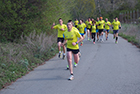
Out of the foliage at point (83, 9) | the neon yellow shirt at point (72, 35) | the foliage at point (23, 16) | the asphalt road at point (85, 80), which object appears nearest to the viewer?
the asphalt road at point (85, 80)

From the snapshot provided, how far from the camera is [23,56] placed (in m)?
10.2

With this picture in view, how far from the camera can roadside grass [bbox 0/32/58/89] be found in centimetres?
793

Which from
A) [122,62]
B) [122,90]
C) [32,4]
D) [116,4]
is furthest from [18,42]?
[116,4]

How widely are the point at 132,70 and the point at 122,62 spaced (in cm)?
157

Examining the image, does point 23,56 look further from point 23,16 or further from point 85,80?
point 85,80

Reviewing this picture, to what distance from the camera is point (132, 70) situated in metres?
8.45

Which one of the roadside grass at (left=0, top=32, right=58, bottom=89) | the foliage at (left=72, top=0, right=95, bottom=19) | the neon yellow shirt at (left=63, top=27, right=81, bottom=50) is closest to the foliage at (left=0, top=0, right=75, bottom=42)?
the roadside grass at (left=0, top=32, right=58, bottom=89)

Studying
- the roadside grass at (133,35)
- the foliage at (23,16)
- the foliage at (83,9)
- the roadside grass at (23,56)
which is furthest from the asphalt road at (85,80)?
the foliage at (83,9)

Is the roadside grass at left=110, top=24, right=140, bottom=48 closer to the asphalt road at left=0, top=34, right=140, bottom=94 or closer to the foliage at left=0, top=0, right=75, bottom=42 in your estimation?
the foliage at left=0, top=0, right=75, bottom=42

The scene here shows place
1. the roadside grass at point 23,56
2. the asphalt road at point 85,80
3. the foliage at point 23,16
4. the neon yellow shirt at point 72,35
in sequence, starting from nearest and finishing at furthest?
the asphalt road at point 85,80
the neon yellow shirt at point 72,35
the roadside grass at point 23,56
the foliage at point 23,16

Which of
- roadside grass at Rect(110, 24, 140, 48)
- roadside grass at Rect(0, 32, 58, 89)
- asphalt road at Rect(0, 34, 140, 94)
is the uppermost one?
roadside grass at Rect(110, 24, 140, 48)

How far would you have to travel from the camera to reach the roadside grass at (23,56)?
7.93m

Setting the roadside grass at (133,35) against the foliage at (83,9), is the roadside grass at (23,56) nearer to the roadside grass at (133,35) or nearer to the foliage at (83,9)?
the roadside grass at (133,35)

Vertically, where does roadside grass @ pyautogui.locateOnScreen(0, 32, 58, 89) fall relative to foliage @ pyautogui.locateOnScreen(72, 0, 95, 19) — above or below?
below
